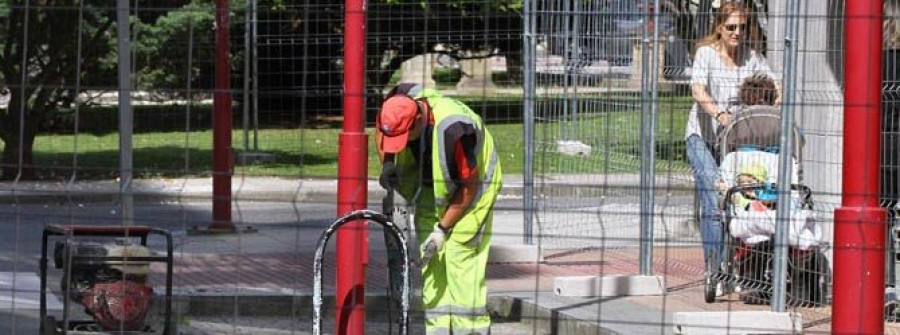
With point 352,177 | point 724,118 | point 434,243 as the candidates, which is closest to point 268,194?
point 724,118

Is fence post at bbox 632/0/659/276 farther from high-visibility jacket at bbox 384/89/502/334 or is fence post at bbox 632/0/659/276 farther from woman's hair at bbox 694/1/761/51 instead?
high-visibility jacket at bbox 384/89/502/334

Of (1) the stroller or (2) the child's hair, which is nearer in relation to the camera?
(1) the stroller

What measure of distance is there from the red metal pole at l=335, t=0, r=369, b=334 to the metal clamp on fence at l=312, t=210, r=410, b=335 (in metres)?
0.17

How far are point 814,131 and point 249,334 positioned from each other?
3.21 metres

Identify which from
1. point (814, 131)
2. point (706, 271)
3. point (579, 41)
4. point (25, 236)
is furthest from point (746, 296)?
point (25, 236)

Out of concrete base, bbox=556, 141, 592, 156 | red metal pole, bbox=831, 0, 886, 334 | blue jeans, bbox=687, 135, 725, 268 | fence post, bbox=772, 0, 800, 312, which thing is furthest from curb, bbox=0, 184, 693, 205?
red metal pole, bbox=831, 0, 886, 334

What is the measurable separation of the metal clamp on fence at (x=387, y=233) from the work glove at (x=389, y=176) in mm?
437

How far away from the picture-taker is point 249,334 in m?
8.75

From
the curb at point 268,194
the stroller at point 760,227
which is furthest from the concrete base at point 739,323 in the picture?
the curb at point 268,194

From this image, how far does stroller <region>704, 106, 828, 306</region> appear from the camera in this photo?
27.2 feet

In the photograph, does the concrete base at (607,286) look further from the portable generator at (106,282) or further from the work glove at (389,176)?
the portable generator at (106,282)

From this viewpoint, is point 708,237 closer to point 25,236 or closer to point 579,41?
point 579,41

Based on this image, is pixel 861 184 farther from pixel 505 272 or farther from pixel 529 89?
pixel 505 272

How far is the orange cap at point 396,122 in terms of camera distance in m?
7.13
